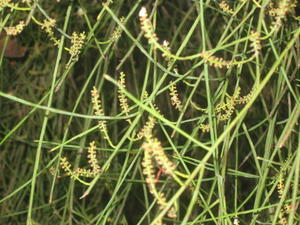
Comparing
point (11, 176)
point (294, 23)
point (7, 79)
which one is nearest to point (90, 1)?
point (7, 79)

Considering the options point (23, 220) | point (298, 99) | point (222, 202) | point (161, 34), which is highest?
point (161, 34)

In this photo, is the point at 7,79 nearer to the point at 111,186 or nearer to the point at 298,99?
the point at 111,186

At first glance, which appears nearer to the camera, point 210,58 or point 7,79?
point 210,58

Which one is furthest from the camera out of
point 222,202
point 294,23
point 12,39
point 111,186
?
point 12,39

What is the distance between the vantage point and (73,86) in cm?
118

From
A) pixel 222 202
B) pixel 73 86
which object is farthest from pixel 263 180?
pixel 73 86

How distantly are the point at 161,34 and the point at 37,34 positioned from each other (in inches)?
10.7

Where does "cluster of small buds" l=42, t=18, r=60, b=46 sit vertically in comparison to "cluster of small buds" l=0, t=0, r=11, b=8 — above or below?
below

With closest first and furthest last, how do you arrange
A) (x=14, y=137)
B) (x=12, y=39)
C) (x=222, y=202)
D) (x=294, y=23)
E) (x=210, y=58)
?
(x=210, y=58) → (x=222, y=202) → (x=294, y=23) → (x=14, y=137) → (x=12, y=39)

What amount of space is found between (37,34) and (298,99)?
74 cm

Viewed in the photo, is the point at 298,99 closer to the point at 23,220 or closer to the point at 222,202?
the point at 222,202

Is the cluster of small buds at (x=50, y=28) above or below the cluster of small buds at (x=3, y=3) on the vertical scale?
below

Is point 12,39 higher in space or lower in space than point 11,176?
higher

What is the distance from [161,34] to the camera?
4.08 feet
